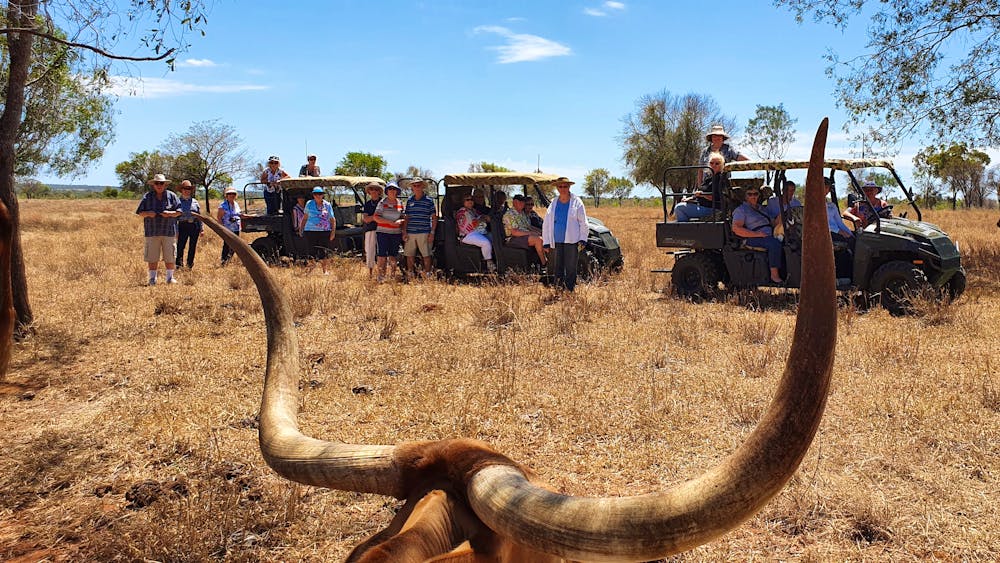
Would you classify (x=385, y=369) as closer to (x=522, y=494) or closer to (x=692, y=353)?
(x=692, y=353)

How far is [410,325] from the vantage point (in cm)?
855

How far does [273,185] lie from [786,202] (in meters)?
11.4

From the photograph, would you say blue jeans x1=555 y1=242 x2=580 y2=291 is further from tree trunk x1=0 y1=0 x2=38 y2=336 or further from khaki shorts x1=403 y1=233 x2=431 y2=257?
tree trunk x1=0 y1=0 x2=38 y2=336

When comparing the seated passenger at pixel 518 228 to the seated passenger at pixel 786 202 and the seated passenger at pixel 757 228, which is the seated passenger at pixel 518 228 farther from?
the seated passenger at pixel 786 202

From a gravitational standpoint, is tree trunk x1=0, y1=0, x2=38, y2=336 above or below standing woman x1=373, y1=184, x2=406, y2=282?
above

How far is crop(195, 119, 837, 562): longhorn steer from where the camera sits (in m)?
1.08

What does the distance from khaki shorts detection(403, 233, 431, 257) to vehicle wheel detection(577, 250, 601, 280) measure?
2.78 m

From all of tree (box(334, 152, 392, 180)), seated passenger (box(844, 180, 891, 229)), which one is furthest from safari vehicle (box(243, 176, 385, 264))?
tree (box(334, 152, 392, 180))

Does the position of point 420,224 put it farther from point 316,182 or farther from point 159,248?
point 159,248

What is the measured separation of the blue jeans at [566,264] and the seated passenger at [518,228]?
52.0 inches

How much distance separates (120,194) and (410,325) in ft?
367

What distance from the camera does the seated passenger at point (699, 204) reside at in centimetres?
1083

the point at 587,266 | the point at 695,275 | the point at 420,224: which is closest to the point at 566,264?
the point at 587,266

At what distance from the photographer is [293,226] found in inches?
620
